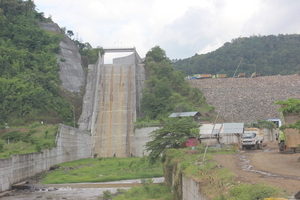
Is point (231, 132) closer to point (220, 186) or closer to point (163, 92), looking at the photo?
point (163, 92)

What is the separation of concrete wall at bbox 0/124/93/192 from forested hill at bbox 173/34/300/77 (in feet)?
267

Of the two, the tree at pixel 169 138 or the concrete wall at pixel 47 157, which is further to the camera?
the tree at pixel 169 138

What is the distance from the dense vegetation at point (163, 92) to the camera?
53.6 meters

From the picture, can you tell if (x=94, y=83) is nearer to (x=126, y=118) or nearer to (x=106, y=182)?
(x=126, y=118)

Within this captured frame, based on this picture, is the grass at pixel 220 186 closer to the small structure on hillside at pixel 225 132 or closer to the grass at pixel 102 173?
the grass at pixel 102 173

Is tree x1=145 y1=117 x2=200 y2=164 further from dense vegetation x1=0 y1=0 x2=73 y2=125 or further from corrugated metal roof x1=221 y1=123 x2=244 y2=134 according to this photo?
dense vegetation x1=0 y1=0 x2=73 y2=125

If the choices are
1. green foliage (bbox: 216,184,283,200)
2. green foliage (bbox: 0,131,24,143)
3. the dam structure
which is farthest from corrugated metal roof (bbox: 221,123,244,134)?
green foliage (bbox: 216,184,283,200)

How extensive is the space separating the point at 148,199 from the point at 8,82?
34552mm

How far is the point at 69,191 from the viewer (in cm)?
2372

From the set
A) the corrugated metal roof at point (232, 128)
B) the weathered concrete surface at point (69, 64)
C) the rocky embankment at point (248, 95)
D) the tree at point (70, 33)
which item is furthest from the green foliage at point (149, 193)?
the tree at point (70, 33)

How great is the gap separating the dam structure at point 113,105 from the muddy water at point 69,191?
21.7 m

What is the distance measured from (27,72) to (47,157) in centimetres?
2248

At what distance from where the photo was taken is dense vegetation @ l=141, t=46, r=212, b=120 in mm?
53562

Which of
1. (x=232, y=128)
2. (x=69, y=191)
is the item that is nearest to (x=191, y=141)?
(x=232, y=128)
